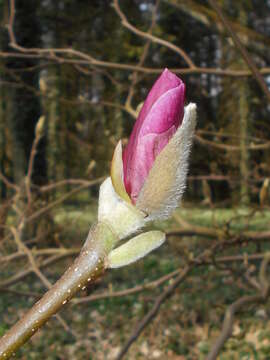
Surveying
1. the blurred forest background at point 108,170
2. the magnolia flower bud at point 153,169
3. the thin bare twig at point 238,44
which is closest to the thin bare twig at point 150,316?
the blurred forest background at point 108,170

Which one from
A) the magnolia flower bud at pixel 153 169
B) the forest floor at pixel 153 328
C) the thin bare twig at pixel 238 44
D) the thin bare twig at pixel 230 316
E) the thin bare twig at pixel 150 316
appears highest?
the thin bare twig at pixel 238 44

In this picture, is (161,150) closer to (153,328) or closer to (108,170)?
(153,328)

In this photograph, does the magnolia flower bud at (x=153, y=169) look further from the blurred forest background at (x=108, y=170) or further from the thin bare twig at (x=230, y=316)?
the thin bare twig at (x=230, y=316)

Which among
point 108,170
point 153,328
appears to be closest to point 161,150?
point 153,328

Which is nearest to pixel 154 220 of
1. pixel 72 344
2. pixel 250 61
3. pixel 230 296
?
pixel 250 61

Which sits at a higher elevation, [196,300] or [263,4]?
[263,4]

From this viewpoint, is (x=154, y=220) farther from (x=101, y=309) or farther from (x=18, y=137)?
(x=18, y=137)

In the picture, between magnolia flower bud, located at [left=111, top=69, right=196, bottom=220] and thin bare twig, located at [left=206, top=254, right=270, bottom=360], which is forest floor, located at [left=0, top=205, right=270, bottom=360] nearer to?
thin bare twig, located at [left=206, top=254, right=270, bottom=360]

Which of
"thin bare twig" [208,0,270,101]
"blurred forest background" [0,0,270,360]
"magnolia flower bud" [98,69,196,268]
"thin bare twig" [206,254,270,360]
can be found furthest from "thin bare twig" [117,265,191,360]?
"magnolia flower bud" [98,69,196,268]

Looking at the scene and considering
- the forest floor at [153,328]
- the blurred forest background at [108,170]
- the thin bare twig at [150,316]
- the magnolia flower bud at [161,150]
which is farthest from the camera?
the forest floor at [153,328]
